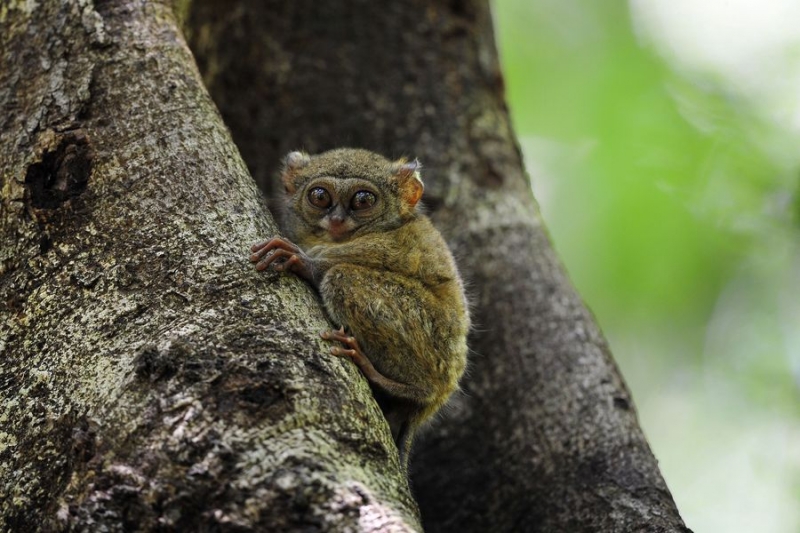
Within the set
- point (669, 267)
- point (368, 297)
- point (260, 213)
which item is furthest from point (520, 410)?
point (669, 267)

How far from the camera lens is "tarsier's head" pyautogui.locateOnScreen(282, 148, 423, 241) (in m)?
4.77

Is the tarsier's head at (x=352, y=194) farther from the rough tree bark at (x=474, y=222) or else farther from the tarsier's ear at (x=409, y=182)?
the rough tree bark at (x=474, y=222)

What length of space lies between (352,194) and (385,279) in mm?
1065

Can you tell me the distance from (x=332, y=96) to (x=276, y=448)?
11.6 ft

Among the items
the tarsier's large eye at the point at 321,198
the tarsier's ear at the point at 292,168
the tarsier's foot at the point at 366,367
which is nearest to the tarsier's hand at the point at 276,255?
the tarsier's foot at the point at 366,367

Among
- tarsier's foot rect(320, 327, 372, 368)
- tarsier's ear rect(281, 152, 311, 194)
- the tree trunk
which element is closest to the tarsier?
tarsier's foot rect(320, 327, 372, 368)

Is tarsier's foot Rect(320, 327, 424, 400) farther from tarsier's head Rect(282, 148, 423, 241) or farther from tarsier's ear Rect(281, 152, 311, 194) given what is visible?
tarsier's ear Rect(281, 152, 311, 194)

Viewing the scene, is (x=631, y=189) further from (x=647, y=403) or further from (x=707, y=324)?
(x=647, y=403)

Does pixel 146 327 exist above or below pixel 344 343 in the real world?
below

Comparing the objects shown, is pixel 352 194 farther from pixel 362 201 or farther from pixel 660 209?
pixel 660 209

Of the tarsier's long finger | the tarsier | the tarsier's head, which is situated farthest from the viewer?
the tarsier's head

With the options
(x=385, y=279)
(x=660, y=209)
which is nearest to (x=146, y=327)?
(x=385, y=279)

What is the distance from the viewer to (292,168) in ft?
16.6

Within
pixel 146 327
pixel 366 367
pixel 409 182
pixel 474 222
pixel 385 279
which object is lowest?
pixel 146 327
